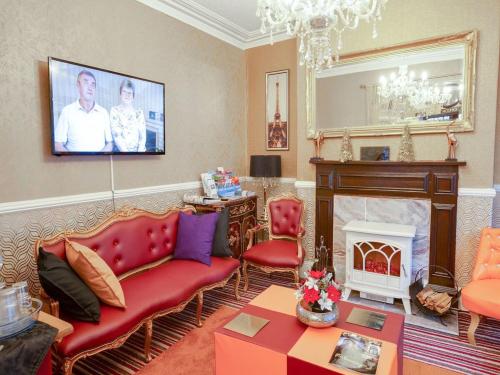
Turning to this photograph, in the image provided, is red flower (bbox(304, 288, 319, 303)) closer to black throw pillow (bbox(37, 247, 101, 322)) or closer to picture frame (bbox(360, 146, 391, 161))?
black throw pillow (bbox(37, 247, 101, 322))

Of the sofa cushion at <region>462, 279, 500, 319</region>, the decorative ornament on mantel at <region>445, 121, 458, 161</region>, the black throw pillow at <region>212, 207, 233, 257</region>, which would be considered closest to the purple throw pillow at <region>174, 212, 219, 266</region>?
the black throw pillow at <region>212, 207, 233, 257</region>

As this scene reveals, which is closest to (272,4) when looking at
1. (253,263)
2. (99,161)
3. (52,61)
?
(52,61)

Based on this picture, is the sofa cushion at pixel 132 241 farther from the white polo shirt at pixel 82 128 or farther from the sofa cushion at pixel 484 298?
the sofa cushion at pixel 484 298

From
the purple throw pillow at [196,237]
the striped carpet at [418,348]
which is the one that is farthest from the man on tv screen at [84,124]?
the striped carpet at [418,348]

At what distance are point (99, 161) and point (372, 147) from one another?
115 inches

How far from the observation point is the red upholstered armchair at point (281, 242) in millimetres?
3592

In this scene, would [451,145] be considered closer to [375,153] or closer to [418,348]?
[375,153]

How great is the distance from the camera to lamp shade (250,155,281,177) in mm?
4551

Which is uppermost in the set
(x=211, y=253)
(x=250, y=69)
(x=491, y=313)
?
(x=250, y=69)

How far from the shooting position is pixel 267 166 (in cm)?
455

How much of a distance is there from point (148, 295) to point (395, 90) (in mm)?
3273

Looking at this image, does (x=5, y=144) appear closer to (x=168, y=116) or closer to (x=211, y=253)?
(x=168, y=116)

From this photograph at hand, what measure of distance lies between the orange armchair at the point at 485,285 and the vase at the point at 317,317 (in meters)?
1.31

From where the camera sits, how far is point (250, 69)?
5.03 metres
